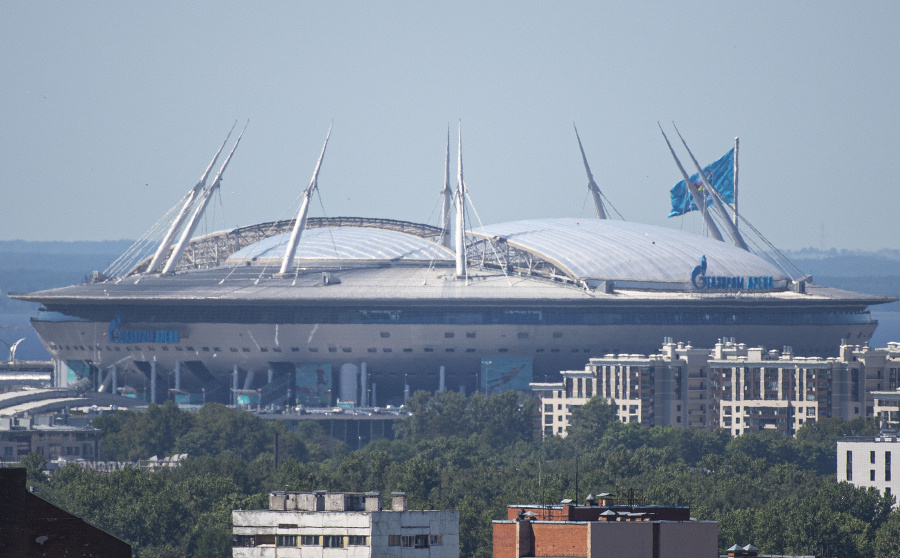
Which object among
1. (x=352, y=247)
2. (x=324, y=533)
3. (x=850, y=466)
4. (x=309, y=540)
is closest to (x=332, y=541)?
(x=324, y=533)

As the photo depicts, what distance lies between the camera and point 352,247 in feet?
598

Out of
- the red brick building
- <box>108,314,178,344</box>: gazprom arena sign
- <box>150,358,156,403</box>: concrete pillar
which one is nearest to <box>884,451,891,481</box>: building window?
the red brick building

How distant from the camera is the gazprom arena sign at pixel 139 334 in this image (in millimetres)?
165250

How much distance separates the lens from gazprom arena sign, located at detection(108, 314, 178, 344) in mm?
165250

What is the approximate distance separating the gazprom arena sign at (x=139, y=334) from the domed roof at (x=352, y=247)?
16202 millimetres

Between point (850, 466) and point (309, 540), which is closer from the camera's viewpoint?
point (309, 540)

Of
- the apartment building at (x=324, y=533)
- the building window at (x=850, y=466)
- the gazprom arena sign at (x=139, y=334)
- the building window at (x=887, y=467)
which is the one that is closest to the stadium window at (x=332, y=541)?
the apartment building at (x=324, y=533)

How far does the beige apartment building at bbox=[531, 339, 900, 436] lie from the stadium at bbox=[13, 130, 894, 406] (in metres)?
6.95

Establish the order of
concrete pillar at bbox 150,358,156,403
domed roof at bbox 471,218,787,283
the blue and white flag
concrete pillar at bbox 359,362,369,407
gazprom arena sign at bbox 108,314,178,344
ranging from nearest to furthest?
gazprom arena sign at bbox 108,314,178,344
concrete pillar at bbox 359,362,369,407
concrete pillar at bbox 150,358,156,403
domed roof at bbox 471,218,787,283
the blue and white flag

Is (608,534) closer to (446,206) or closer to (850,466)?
(850,466)

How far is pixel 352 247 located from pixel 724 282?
31090 mm

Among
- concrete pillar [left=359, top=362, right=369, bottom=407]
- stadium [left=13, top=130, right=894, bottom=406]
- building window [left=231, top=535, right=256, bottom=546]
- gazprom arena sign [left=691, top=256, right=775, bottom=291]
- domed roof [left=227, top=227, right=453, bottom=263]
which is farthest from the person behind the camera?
domed roof [left=227, top=227, right=453, bottom=263]

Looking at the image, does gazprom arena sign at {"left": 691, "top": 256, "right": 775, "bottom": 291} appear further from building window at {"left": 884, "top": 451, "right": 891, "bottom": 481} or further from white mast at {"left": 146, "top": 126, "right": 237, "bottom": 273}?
building window at {"left": 884, "top": 451, "right": 891, "bottom": 481}

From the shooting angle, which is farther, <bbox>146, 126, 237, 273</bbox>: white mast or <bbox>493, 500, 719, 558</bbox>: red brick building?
<bbox>146, 126, 237, 273</bbox>: white mast
